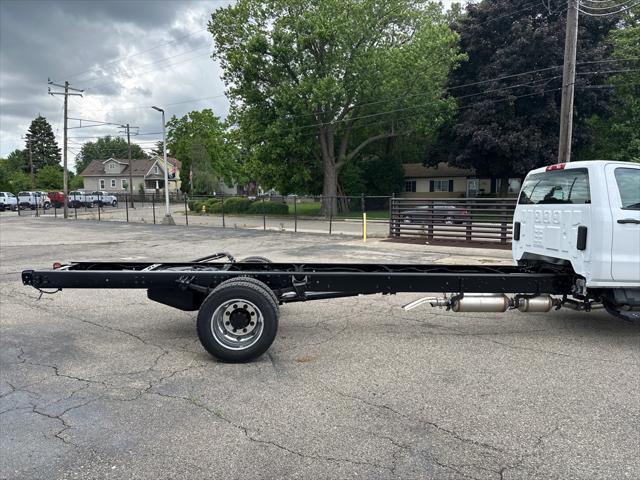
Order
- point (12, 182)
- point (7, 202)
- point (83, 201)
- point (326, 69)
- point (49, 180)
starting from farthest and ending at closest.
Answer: point (49, 180) → point (12, 182) → point (83, 201) → point (7, 202) → point (326, 69)

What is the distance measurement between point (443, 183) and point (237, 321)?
1963 inches

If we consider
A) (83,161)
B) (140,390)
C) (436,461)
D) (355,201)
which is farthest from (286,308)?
(83,161)

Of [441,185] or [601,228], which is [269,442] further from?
[441,185]

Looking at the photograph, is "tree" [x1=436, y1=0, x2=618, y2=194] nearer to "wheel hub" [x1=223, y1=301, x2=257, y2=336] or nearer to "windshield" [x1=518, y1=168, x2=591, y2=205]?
"windshield" [x1=518, y1=168, x2=591, y2=205]

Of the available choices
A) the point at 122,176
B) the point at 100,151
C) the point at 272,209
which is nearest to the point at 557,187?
the point at 272,209

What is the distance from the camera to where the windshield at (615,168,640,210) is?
17.5ft

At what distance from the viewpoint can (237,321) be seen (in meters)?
5.00

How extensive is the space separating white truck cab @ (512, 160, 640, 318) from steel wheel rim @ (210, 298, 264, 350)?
11.9 ft

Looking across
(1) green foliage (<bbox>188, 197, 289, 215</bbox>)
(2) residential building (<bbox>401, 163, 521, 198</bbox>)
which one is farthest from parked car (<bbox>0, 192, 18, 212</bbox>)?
(2) residential building (<bbox>401, 163, 521, 198</bbox>)

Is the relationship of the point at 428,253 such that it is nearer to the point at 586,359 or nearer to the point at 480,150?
the point at 586,359

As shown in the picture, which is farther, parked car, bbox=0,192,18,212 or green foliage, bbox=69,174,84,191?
green foliage, bbox=69,174,84,191

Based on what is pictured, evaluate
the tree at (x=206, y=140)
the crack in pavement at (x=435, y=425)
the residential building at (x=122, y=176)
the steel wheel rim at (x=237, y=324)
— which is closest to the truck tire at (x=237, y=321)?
the steel wheel rim at (x=237, y=324)

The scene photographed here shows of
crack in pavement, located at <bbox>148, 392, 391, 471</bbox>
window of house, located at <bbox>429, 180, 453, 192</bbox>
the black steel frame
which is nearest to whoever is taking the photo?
crack in pavement, located at <bbox>148, 392, 391, 471</bbox>

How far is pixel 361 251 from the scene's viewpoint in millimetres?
15766
